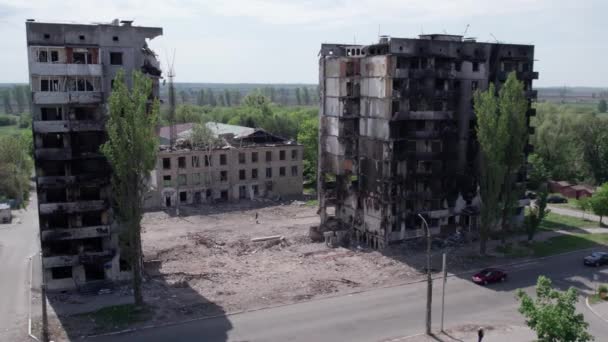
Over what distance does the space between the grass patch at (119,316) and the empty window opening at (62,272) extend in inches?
285

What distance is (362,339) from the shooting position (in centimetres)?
A: 3616

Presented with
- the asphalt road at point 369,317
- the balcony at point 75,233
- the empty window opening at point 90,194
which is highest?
the empty window opening at point 90,194

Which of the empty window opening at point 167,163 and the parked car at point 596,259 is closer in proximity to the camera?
the parked car at point 596,259

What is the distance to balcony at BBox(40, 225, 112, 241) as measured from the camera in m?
43.9

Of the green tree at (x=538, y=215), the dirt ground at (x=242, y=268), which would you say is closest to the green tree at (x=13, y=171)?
the dirt ground at (x=242, y=268)

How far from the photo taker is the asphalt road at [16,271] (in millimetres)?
38188

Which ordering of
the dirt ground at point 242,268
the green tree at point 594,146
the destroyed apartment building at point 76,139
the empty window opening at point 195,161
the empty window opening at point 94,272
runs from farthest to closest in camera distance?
the green tree at point 594,146, the empty window opening at point 195,161, the empty window opening at point 94,272, the destroyed apartment building at point 76,139, the dirt ground at point 242,268

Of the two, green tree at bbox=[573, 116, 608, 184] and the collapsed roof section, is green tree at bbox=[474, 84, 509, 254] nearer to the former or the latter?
the collapsed roof section

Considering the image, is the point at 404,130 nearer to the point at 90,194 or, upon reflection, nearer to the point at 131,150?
the point at 131,150

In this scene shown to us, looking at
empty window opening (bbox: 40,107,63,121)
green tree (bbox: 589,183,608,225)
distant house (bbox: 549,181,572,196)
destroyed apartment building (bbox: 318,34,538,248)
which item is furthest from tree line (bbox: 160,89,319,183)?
empty window opening (bbox: 40,107,63,121)

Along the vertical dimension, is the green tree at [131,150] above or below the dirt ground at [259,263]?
above

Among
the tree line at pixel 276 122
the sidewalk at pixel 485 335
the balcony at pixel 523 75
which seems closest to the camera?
the sidewalk at pixel 485 335

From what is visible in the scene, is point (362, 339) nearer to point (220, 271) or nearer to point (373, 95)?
point (220, 271)

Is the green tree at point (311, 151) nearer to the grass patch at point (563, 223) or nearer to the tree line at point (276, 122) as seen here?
the tree line at point (276, 122)
